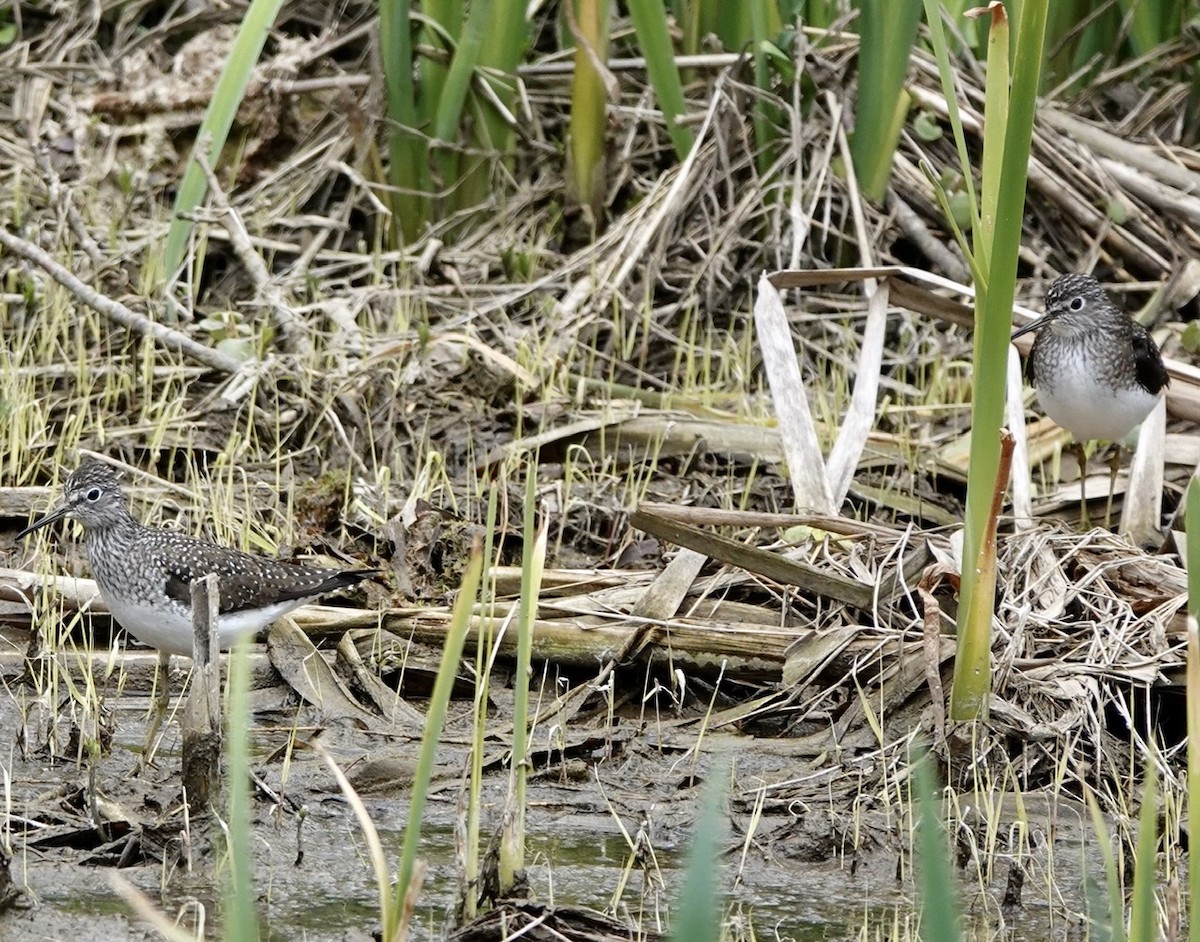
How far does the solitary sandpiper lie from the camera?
681 cm

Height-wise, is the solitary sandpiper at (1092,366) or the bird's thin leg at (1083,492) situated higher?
the solitary sandpiper at (1092,366)

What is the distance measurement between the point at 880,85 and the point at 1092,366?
1913mm

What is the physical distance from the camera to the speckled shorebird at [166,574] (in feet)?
18.3

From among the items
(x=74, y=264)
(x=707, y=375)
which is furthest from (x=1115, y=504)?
(x=74, y=264)

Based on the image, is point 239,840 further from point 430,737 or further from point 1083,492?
point 1083,492

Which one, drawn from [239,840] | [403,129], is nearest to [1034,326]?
[403,129]

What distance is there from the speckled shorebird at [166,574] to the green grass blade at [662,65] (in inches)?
130

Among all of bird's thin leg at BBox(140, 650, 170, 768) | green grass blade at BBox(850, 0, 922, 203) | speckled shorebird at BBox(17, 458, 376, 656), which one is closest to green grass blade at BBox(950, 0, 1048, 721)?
speckled shorebird at BBox(17, 458, 376, 656)

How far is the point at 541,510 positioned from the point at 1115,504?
8.19ft

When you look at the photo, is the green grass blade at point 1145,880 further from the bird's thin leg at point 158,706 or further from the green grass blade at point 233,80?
the green grass blade at point 233,80

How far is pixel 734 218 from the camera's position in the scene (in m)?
8.48

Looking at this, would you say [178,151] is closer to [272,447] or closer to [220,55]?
[220,55]

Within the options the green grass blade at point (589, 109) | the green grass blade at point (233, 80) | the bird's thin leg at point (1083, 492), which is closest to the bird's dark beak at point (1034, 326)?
the bird's thin leg at point (1083, 492)

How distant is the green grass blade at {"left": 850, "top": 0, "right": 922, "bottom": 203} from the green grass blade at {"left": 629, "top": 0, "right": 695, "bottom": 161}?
0.88m
